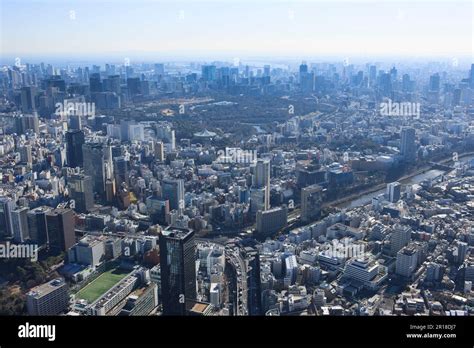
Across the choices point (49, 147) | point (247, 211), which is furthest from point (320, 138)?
point (49, 147)

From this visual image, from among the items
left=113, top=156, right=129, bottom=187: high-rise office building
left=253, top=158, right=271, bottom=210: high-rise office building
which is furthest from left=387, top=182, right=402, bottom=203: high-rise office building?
left=113, top=156, right=129, bottom=187: high-rise office building

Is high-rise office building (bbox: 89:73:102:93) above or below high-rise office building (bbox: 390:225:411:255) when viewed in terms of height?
above

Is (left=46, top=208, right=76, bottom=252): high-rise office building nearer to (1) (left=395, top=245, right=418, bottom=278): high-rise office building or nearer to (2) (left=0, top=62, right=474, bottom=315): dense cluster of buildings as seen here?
(2) (left=0, top=62, right=474, bottom=315): dense cluster of buildings

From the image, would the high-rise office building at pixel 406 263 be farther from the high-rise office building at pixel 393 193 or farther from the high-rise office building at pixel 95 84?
the high-rise office building at pixel 95 84

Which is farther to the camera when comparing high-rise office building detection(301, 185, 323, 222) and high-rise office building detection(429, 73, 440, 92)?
high-rise office building detection(429, 73, 440, 92)

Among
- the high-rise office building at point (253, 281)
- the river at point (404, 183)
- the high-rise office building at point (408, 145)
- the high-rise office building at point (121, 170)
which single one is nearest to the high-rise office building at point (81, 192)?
the high-rise office building at point (121, 170)

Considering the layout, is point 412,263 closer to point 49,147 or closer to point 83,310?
point 83,310
